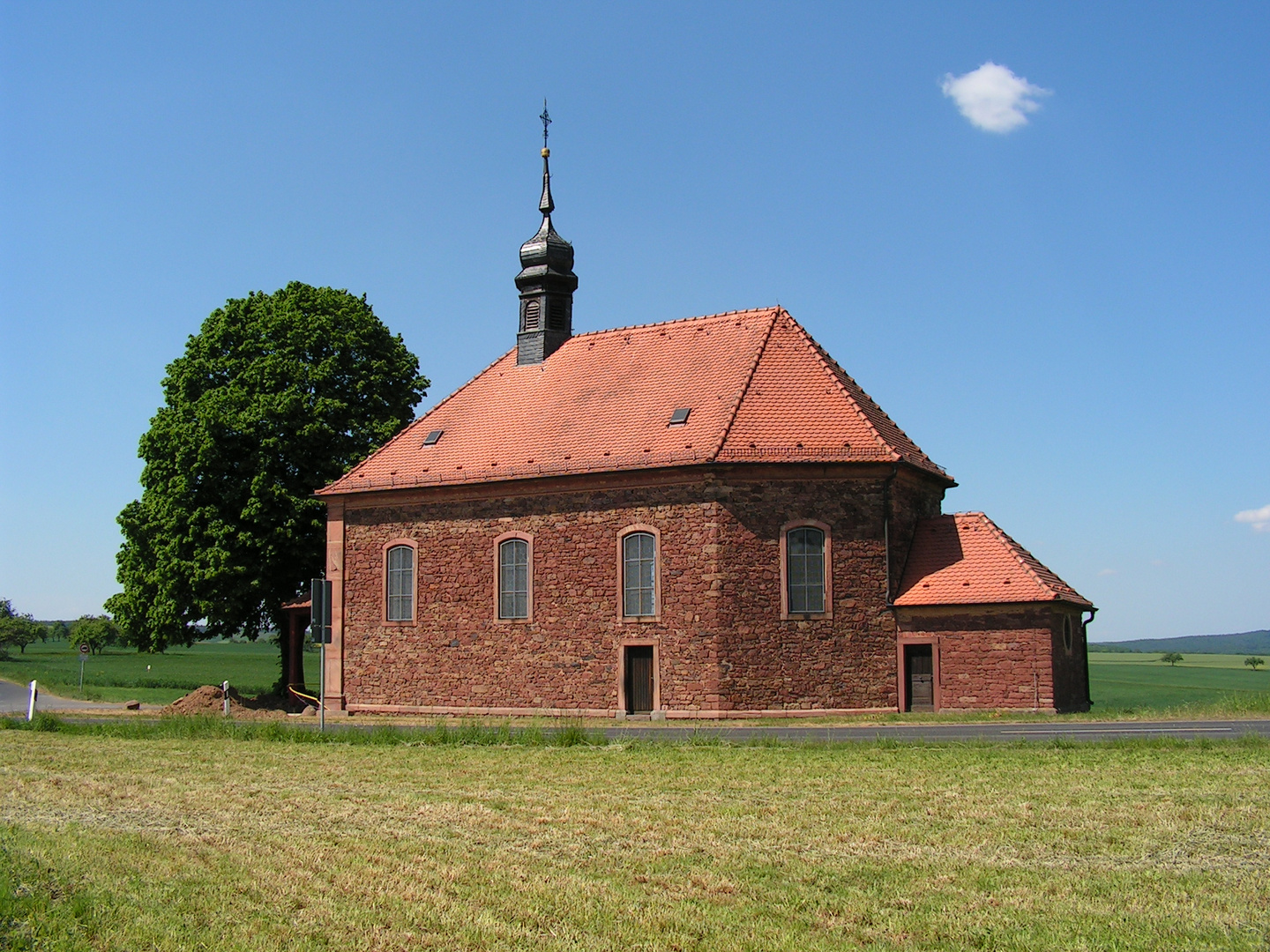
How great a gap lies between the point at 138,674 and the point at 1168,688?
47.9 meters

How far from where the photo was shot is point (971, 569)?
89.4 ft

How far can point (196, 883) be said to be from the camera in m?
8.05

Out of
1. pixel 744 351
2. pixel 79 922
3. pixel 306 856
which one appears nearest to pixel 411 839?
pixel 306 856

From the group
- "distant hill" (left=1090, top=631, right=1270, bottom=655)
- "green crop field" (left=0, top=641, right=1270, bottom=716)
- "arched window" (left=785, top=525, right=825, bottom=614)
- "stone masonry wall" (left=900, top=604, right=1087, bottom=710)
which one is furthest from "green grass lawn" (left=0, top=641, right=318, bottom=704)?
"distant hill" (left=1090, top=631, right=1270, bottom=655)

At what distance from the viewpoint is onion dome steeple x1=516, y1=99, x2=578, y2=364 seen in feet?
113

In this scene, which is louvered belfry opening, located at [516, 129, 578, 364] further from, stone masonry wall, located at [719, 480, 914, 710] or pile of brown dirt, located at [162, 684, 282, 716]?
pile of brown dirt, located at [162, 684, 282, 716]

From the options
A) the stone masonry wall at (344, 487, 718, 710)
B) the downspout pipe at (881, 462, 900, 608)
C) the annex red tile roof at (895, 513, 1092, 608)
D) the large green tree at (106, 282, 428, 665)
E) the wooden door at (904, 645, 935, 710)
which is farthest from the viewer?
the large green tree at (106, 282, 428, 665)

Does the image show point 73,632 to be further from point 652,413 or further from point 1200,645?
point 1200,645

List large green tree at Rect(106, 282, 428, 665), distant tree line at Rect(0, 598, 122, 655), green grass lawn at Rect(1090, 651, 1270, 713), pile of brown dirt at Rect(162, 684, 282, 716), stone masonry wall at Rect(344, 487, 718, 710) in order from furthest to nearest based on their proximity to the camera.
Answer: distant tree line at Rect(0, 598, 122, 655) → large green tree at Rect(106, 282, 428, 665) → pile of brown dirt at Rect(162, 684, 282, 716) → green grass lawn at Rect(1090, 651, 1270, 713) → stone masonry wall at Rect(344, 487, 718, 710)

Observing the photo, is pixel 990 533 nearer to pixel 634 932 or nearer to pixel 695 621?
pixel 695 621

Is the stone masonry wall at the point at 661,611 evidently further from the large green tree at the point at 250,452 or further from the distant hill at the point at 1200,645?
the distant hill at the point at 1200,645

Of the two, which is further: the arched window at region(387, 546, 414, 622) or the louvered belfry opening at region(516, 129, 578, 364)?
the louvered belfry opening at region(516, 129, 578, 364)

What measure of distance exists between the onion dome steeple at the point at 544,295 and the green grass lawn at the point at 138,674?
13815 mm

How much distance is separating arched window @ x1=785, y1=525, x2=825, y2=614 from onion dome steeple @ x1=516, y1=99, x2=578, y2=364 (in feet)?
34.4
